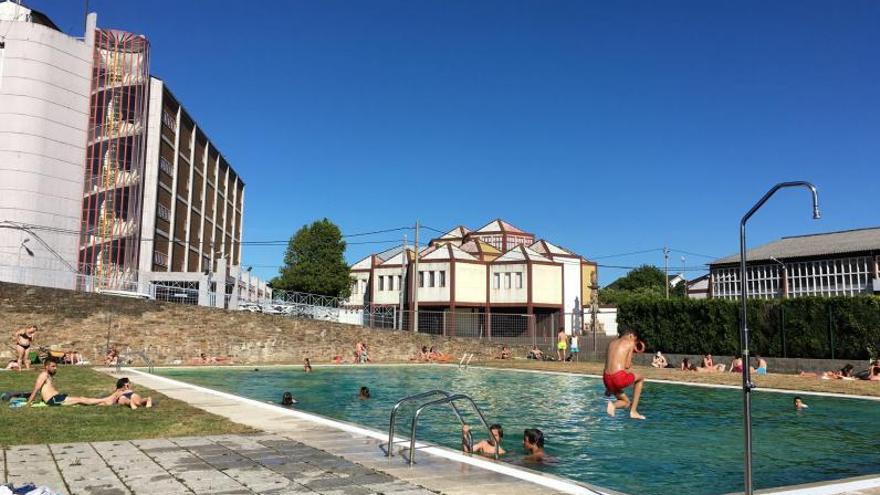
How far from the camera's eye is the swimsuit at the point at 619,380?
312 inches

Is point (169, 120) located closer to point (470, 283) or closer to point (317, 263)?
point (317, 263)

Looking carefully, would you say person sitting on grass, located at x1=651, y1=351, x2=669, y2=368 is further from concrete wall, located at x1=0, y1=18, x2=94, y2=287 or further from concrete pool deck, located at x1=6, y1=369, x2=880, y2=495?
concrete wall, located at x1=0, y1=18, x2=94, y2=287

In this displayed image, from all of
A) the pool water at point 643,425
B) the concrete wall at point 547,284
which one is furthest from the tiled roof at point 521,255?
the pool water at point 643,425

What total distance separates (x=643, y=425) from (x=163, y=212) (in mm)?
47476

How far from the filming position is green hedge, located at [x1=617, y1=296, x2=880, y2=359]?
28.8 m

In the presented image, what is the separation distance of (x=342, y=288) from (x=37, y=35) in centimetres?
3296

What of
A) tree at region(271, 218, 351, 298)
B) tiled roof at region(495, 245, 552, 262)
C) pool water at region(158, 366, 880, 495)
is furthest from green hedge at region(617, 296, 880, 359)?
tree at region(271, 218, 351, 298)

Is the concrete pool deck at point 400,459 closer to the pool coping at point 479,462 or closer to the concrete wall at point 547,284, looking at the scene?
the pool coping at point 479,462

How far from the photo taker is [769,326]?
3206cm

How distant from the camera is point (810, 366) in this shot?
1163 inches

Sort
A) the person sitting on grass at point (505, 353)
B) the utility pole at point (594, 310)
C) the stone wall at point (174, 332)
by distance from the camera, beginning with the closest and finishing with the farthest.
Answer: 1. the stone wall at point (174, 332)
2. the utility pole at point (594, 310)
3. the person sitting on grass at point (505, 353)

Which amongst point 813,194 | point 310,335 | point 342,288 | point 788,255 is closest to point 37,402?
point 813,194

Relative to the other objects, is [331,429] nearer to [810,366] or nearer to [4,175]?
[810,366]

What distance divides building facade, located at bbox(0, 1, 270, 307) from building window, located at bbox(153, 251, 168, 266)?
162mm
